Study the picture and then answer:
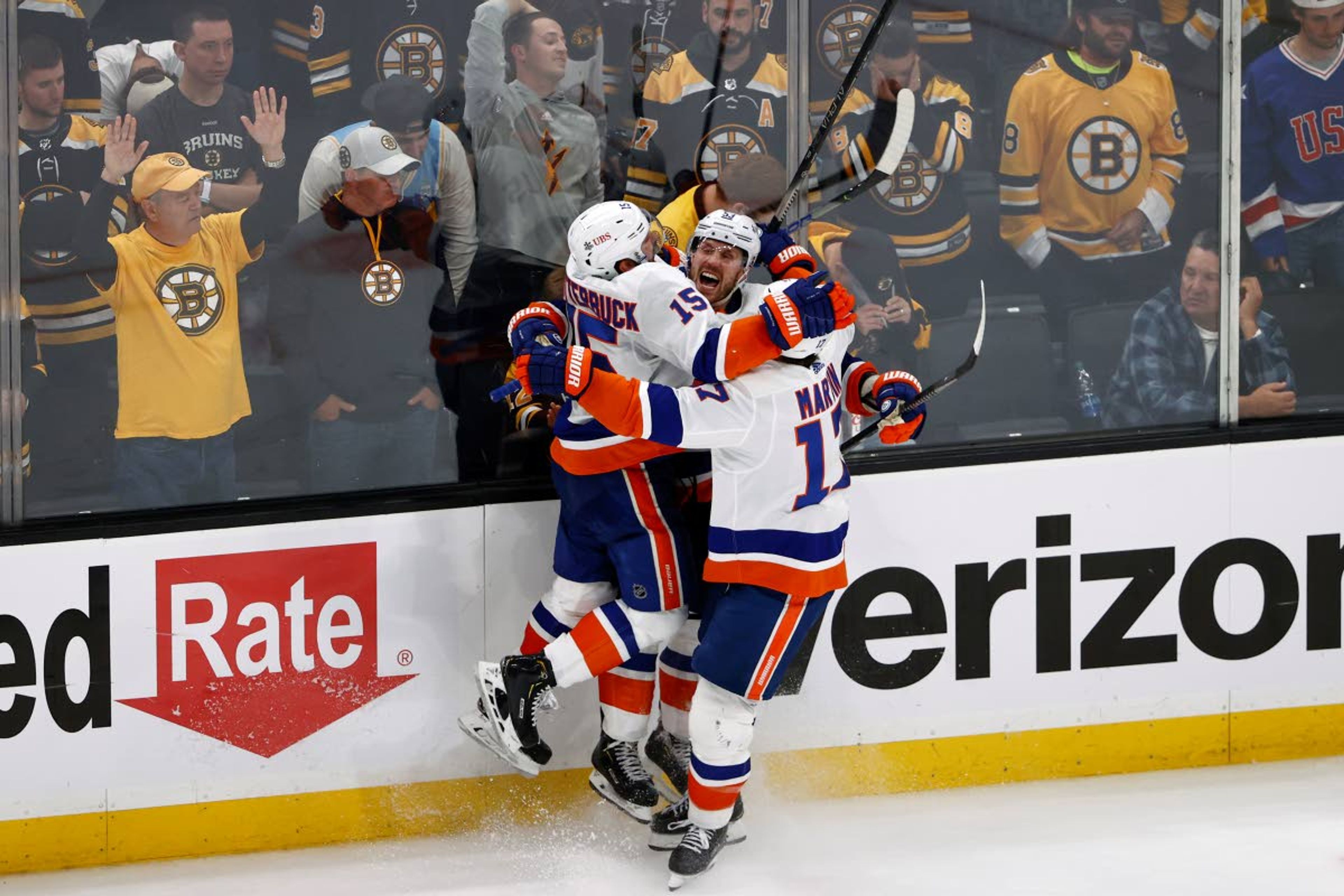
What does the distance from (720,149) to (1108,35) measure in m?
0.93

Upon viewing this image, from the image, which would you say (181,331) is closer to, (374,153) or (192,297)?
(192,297)

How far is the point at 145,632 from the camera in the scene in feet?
11.6

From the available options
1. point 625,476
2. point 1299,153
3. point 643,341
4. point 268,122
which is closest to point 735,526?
point 625,476

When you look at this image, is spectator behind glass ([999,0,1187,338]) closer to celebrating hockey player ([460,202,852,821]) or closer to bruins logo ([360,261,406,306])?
celebrating hockey player ([460,202,852,821])

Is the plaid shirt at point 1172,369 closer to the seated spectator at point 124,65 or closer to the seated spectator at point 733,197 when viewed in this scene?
the seated spectator at point 733,197

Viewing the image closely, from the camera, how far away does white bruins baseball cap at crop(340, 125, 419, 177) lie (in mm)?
3639

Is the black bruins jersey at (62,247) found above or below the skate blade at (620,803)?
above

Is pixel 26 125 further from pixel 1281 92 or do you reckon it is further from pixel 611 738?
pixel 1281 92

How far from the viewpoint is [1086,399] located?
4.06 m

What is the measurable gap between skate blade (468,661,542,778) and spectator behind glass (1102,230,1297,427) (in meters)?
1.55

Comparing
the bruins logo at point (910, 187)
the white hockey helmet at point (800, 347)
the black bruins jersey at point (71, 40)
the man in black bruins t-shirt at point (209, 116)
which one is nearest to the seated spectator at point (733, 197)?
the bruins logo at point (910, 187)

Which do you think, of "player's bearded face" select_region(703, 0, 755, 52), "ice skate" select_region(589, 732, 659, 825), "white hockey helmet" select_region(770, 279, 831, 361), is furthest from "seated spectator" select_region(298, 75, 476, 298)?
"ice skate" select_region(589, 732, 659, 825)

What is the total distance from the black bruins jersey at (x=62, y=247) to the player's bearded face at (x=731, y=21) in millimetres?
1286

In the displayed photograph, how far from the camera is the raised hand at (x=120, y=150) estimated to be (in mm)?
3486
